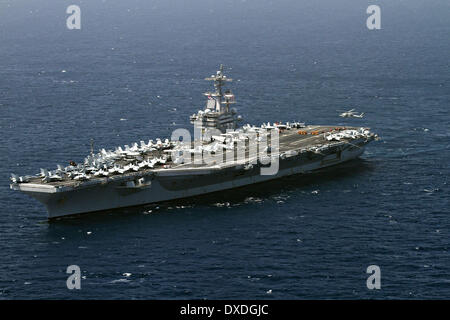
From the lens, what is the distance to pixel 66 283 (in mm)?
45938

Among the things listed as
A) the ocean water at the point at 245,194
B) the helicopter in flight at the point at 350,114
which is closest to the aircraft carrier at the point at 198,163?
the ocean water at the point at 245,194

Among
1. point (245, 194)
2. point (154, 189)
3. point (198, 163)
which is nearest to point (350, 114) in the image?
point (245, 194)

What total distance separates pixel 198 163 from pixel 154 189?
16.9ft

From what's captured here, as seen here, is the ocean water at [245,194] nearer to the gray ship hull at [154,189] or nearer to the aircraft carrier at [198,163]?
the gray ship hull at [154,189]

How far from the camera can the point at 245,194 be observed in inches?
2515

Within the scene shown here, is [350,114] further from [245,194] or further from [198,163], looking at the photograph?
[198,163]

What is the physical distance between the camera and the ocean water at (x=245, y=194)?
46.6 meters

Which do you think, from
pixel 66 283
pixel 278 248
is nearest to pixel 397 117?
pixel 278 248

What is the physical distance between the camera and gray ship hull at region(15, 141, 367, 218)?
56.8 metres

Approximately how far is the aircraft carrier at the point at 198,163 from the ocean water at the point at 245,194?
4.26ft

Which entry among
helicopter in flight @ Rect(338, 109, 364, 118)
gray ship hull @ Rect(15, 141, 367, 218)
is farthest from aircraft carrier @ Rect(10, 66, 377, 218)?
helicopter in flight @ Rect(338, 109, 364, 118)

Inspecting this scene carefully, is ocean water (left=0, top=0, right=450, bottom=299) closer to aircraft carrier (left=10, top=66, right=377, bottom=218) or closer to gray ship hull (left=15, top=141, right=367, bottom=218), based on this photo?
gray ship hull (left=15, top=141, right=367, bottom=218)
